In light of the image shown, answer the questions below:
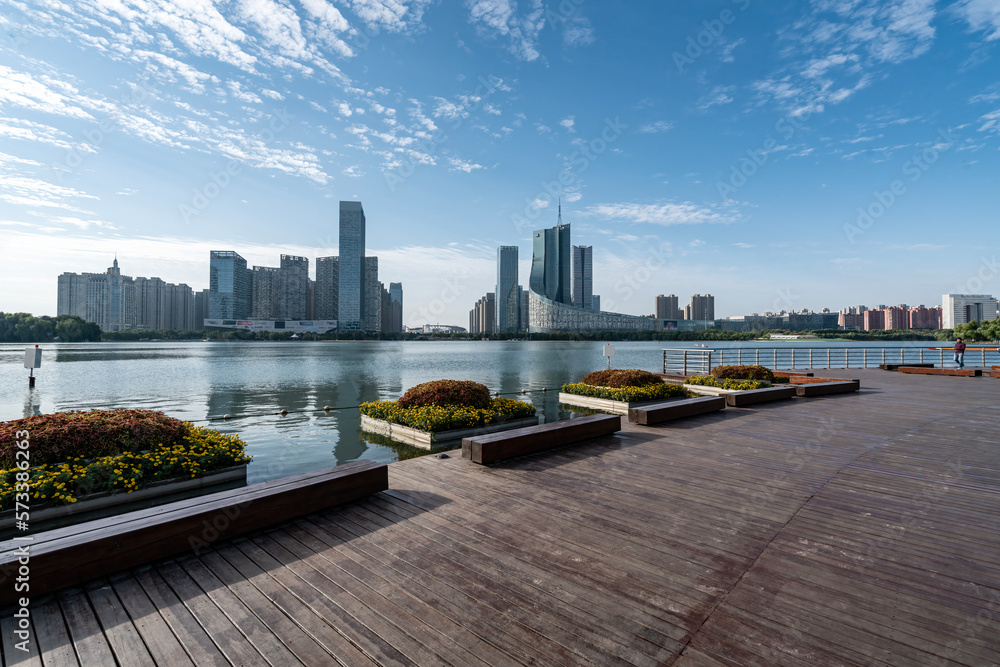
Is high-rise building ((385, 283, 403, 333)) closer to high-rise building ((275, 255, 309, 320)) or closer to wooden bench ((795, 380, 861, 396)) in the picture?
high-rise building ((275, 255, 309, 320))

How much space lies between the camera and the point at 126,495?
20.5 feet

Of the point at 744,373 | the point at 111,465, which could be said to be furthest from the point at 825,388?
the point at 111,465

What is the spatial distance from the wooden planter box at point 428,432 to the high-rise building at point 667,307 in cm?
14154

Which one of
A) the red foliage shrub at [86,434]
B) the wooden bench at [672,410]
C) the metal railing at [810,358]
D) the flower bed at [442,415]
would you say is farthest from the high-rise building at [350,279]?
the wooden bench at [672,410]

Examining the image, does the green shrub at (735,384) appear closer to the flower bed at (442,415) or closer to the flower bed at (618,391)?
the flower bed at (618,391)

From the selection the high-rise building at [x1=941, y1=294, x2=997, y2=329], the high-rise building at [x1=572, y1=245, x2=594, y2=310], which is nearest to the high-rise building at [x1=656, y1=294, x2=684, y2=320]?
the high-rise building at [x1=572, y1=245, x2=594, y2=310]

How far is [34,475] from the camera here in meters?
5.87

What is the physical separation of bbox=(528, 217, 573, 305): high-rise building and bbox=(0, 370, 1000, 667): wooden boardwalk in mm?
174135

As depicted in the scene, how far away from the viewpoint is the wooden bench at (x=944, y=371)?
19000 millimetres

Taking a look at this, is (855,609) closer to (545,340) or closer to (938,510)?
(938,510)

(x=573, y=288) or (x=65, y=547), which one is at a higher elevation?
(x=573, y=288)

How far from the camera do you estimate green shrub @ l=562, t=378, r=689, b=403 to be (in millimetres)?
12977

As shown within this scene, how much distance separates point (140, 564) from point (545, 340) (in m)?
142

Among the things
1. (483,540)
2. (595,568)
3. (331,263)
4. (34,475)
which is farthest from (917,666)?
(331,263)
